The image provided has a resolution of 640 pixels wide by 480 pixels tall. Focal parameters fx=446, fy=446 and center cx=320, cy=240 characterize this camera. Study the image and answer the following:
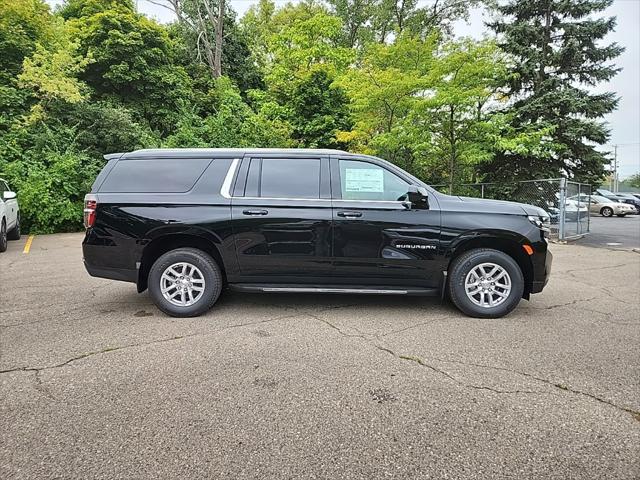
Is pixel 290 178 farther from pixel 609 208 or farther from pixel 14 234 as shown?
pixel 609 208

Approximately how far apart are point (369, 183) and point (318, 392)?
2574 millimetres

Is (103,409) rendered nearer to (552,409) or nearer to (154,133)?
(552,409)

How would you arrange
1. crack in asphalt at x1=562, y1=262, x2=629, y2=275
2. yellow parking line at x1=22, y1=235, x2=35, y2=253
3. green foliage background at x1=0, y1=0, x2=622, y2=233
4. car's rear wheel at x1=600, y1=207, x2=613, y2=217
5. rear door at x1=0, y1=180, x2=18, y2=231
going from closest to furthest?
crack in asphalt at x1=562, y1=262, x2=629, y2=275, yellow parking line at x1=22, y1=235, x2=35, y2=253, rear door at x1=0, y1=180, x2=18, y2=231, green foliage background at x1=0, y1=0, x2=622, y2=233, car's rear wheel at x1=600, y1=207, x2=613, y2=217

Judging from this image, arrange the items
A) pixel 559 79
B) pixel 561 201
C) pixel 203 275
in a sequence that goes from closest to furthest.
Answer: pixel 203 275
pixel 561 201
pixel 559 79

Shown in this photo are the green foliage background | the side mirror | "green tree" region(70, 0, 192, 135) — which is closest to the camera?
the side mirror

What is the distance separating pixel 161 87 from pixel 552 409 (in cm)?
2076

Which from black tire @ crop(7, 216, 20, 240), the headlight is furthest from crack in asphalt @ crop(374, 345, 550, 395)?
black tire @ crop(7, 216, 20, 240)

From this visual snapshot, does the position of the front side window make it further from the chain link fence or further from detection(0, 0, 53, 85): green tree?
detection(0, 0, 53, 85): green tree

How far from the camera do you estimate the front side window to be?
4859mm

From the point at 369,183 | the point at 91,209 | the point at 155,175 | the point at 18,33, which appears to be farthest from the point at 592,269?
Answer: the point at 18,33

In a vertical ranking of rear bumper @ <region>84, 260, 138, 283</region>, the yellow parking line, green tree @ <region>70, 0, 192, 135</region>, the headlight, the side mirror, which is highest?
green tree @ <region>70, 0, 192, 135</region>

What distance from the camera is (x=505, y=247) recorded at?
494cm

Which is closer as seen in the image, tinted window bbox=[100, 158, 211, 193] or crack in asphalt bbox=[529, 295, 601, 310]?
tinted window bbox=[100, 158, 211, 193]

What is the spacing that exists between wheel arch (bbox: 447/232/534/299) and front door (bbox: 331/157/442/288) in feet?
0.90
